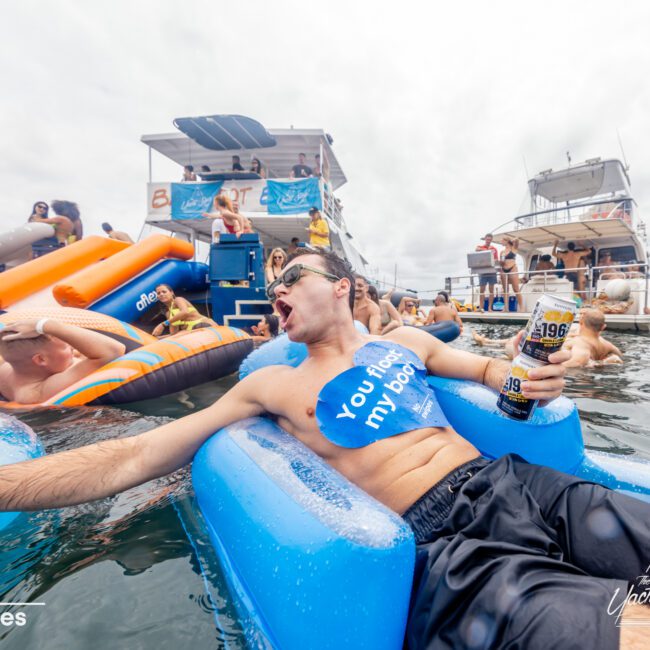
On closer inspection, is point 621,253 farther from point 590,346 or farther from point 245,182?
point 245,182

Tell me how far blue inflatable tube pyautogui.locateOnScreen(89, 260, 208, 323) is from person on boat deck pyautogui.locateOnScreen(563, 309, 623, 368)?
627 centimetres

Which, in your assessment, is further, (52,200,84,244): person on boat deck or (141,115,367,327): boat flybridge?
(141,115,367,327): boat flybridge

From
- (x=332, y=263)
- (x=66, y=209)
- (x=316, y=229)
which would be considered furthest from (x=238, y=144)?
(x=332, y=263)

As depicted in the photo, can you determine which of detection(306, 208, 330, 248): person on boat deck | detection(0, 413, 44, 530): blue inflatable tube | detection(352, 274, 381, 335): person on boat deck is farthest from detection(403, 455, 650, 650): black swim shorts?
detection(306, 208, 330, 248): person on boat deck

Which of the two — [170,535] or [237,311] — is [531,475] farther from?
[237,311]

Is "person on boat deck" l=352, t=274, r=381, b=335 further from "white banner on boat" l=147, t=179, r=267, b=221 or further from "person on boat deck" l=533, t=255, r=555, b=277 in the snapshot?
"person on boat deck" l=533, t=255, r=555, b=277

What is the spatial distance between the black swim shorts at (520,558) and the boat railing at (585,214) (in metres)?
11.9

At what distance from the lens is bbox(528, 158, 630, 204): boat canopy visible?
12016 millimetres

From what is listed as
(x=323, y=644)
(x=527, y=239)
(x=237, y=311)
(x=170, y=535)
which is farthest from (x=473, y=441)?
(x=527, y=239)

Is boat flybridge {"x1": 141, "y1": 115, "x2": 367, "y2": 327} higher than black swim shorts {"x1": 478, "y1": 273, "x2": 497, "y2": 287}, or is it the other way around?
boat flybridge {"x1": 141, "y1": 115, "x2": 367, "y2": 327}

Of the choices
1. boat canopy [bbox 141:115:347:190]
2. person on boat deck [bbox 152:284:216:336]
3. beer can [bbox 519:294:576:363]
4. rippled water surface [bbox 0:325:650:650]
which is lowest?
rippled water surface [bbox 0:325:650:650]

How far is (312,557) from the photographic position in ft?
2.71

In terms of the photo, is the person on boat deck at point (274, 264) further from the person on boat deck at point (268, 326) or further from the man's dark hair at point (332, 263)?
the man's dark hair at point (332, 263)

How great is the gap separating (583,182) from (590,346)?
428 inches
